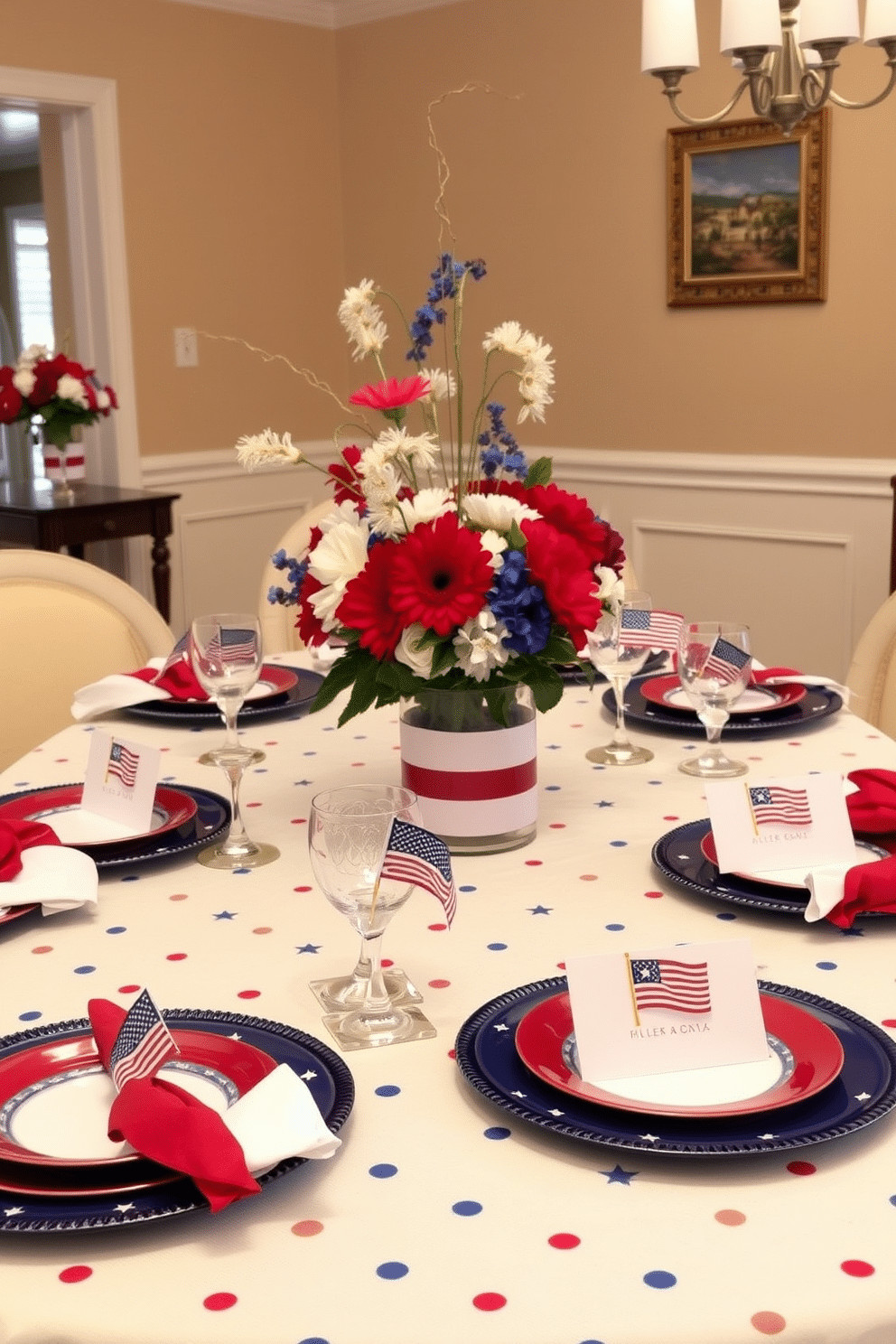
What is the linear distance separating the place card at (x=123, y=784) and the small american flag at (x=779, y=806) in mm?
602

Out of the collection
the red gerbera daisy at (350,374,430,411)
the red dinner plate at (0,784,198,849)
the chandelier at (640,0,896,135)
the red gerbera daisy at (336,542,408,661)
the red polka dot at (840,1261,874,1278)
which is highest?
the chandelier at (640,0,896,135)

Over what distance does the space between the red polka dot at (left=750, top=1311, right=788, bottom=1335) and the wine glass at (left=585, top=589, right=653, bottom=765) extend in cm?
103

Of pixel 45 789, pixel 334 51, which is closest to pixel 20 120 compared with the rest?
pixel 334 51

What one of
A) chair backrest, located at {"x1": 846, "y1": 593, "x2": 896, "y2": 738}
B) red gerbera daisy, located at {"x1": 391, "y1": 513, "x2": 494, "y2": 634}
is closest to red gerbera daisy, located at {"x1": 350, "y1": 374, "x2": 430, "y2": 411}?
red gerbera daisy, located at {"x1": 391, "y1": 513, "x2": 494, "y2": 634}

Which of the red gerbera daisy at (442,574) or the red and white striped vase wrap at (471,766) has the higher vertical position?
the red gerbera daisy at (442,574)

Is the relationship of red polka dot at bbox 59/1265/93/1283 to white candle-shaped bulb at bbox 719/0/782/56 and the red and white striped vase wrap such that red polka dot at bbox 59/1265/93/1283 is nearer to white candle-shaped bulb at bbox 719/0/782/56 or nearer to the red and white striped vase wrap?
the red and white striped vase wrap

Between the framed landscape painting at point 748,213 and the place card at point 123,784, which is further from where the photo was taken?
the framed landscape painting at point 748,213

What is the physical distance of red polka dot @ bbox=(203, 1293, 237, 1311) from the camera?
0.75m

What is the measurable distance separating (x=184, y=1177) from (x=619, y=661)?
1.05m

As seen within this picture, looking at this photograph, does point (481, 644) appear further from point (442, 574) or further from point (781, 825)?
point (781, 825)

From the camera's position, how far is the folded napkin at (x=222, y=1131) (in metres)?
0.80

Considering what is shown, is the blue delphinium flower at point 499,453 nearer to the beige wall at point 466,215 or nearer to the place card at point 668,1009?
the place card at point 668,1009

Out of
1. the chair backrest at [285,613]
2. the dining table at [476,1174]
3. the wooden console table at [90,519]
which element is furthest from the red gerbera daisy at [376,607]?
the wooden console table at [90,519]

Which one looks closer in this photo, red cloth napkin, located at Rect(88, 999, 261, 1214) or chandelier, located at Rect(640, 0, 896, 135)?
red cloth napkin, located at Rect(88, 999, 261, 1214)
